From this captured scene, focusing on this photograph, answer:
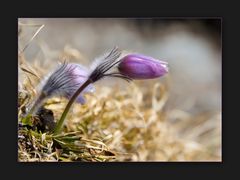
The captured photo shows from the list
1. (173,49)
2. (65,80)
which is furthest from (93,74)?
(173,49)

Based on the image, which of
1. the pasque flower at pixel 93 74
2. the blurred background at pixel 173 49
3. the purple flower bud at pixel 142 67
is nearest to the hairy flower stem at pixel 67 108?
the pasque flower at pixel 93 74

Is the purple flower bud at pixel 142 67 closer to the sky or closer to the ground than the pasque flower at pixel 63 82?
closer to the sky

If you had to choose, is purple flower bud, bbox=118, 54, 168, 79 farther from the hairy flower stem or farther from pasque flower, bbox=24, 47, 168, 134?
the hairy flower stem

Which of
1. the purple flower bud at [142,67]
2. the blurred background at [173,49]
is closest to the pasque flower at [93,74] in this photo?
the purple flower bud at [142,67]

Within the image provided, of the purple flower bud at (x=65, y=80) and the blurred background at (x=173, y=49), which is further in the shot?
the blurred background at (x=173, y=49)

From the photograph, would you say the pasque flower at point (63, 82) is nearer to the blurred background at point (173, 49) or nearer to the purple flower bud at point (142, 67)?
the purple flower bud at point (142, 67)

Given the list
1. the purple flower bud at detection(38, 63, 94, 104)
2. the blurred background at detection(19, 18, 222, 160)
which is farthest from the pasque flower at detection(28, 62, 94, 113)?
the blurred background at detection(19, 18, 222, 160)
